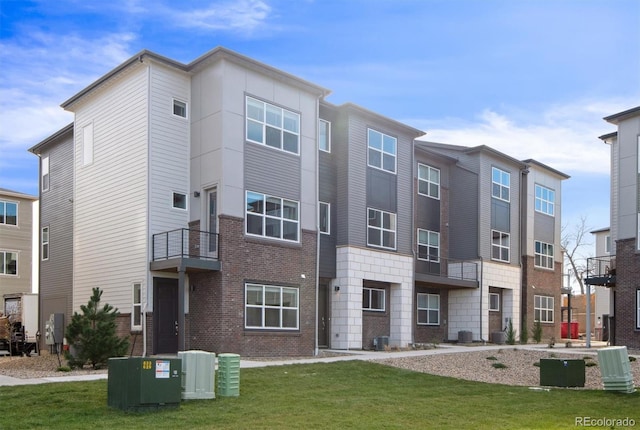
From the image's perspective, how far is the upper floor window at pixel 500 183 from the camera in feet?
118

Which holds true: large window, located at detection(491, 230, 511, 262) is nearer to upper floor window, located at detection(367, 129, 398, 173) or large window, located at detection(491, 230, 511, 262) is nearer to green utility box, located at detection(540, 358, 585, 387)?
upper floor window, located at detection(367, 129, 398, 173)

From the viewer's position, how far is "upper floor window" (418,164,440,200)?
3344 centimetres

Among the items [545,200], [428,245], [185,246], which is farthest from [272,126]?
[545,200]

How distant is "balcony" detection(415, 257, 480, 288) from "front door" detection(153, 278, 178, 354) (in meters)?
12.3

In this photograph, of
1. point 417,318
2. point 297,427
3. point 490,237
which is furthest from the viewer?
point 490,237

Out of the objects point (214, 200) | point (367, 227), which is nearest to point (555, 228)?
point (367, 227)

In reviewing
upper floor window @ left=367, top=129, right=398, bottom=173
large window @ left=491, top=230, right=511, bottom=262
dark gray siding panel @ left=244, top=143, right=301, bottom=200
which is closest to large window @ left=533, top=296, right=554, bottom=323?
large window @ left=491, top=230, right=511, bottom=262

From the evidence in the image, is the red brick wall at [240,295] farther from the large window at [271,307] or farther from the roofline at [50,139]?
the roofline at [50,139]

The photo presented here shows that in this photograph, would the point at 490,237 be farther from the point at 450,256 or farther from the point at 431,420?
the point at 431,420

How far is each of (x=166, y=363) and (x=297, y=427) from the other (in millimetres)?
2841

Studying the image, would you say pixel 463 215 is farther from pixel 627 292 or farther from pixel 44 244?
pixel 44 244

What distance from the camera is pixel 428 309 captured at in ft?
111

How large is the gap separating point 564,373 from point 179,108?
1454 cm

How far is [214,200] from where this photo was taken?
2319 centimetres
